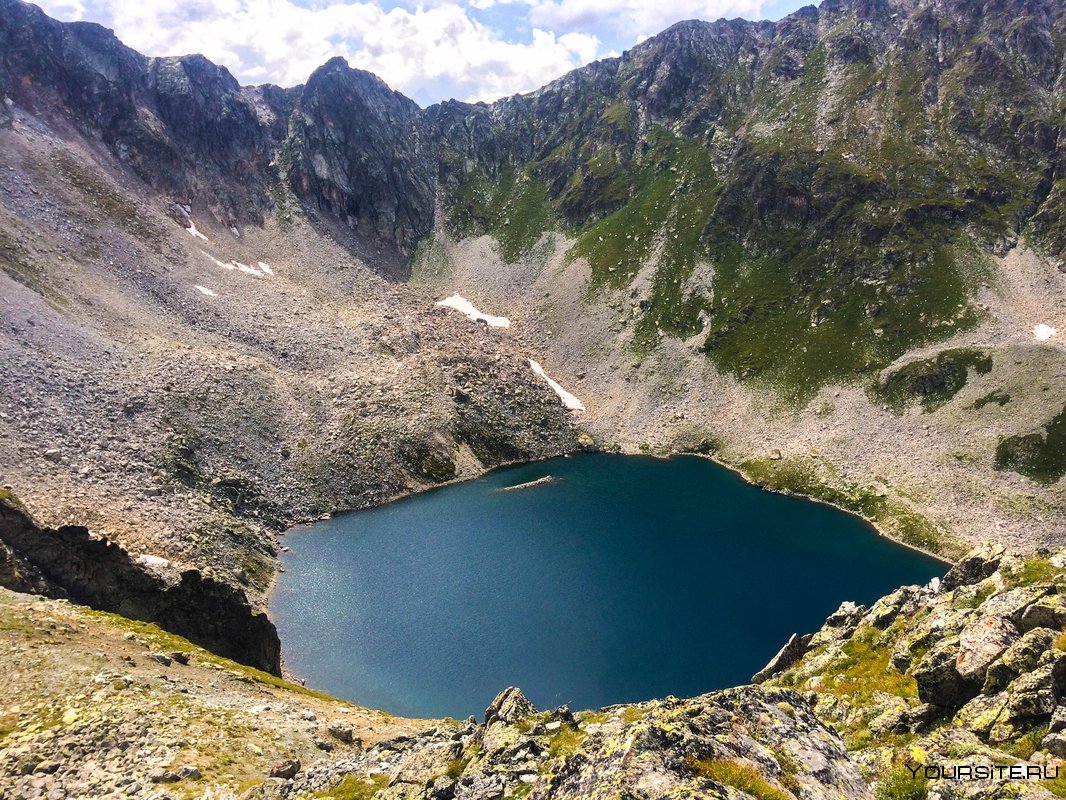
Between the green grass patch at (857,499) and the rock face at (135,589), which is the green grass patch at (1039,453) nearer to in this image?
the green grass patch at (857,499)

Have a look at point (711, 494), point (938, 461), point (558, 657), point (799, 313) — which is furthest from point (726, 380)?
point (558, 657)

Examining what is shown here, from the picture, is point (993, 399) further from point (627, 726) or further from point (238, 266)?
point (238, 266)

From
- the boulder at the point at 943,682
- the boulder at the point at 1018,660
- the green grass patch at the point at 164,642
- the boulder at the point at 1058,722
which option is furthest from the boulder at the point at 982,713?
the green grass patch at the point at 164,642

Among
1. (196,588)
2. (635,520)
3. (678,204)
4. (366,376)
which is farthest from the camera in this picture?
(678,204)

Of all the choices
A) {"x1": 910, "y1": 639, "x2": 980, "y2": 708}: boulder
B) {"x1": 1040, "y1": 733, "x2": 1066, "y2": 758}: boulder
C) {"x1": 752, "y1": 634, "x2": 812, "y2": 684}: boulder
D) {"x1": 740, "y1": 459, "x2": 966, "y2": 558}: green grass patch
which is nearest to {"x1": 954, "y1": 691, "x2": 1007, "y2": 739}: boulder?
{"x1": 910, "y1": 639, "x2": 980, "y2": 708}: boulder

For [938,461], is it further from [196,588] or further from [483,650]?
[196,588]

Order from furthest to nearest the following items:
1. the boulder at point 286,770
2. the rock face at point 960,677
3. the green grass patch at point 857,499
→ the green grass patch at point 857,499 → the boulder at point 286,770 → the rock face at point 960,677

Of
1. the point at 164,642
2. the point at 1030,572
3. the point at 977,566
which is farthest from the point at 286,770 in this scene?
the point at 977,566
